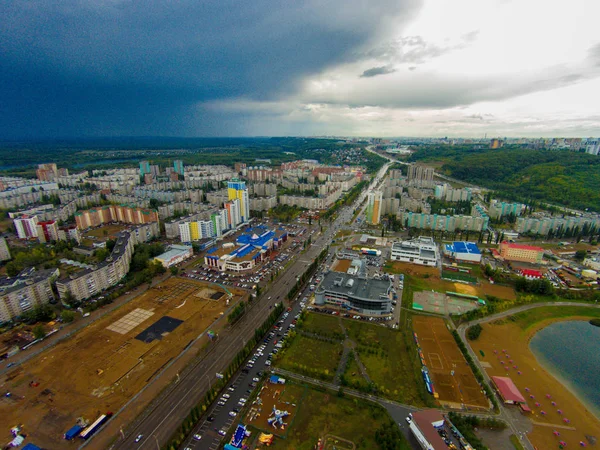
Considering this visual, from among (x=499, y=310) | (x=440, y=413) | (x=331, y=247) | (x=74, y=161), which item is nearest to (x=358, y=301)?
(x=440, y=413)

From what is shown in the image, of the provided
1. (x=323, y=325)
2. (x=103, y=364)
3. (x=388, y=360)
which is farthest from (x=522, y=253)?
(x=103, y=364)

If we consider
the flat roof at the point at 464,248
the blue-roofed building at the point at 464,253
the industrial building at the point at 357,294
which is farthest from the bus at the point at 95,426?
the flat roof at the point at 464,248

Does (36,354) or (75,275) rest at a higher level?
(75,275)

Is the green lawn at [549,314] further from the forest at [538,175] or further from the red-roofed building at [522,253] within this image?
the forest at [538,175]

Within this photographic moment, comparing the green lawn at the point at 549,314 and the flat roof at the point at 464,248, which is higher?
the flat roof at the point at 464,248

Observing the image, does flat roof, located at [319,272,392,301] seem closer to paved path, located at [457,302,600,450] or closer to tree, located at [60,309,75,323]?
paved path, located at [457,302,600,450]

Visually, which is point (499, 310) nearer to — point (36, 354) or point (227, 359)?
point (227, 359)
